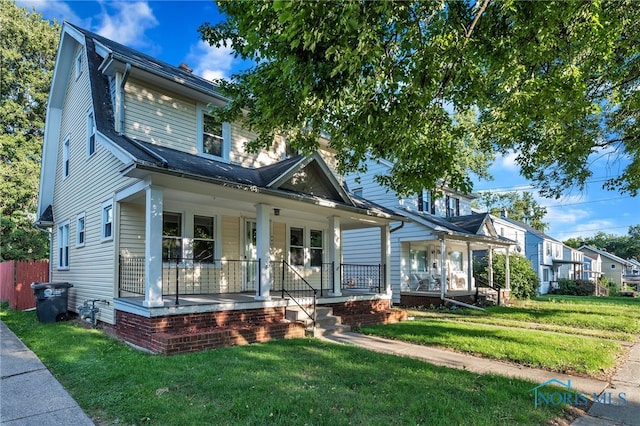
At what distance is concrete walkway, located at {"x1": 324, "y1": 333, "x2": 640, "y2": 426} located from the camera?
445 cm

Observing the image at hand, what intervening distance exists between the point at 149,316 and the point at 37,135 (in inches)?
1056

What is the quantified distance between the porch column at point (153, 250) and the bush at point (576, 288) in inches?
1391

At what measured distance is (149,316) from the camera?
23.3 feet

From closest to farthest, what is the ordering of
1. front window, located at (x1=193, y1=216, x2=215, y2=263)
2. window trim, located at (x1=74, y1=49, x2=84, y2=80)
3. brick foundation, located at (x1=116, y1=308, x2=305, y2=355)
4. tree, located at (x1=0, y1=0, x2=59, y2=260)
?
brick foundation, located at (x1=116, y1=308, x2=305, y2=355)
front window, located at (x1=193, y1=216, x2=215, y2=263)
window trim, located at (x1=74, y1=49, x2=84, y2=80)
tree, located at (x1=0, y1=0, x2=59, y2=260)

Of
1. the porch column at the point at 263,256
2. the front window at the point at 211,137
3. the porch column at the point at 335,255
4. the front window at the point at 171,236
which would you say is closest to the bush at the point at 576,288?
the porch column at the point at 335,255

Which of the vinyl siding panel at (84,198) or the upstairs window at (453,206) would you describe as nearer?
the vinyl siding panel at (84,198)

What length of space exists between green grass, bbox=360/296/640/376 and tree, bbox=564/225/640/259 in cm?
8311

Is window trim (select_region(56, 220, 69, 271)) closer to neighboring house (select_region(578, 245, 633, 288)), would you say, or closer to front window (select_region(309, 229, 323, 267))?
front window (select_region(309, 229, 323, 267))

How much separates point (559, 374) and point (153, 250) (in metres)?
7.25

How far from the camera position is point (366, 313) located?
36.8 ft

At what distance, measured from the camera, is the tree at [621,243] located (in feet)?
277

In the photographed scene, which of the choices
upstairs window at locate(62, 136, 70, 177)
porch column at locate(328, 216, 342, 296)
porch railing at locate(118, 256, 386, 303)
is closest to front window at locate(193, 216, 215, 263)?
porch railing at locate(118, 256, 386, 303)

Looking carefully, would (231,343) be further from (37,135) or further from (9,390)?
(37,135)

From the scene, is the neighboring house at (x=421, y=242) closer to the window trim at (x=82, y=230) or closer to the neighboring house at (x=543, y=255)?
the window trim at (x=82, y=230)
